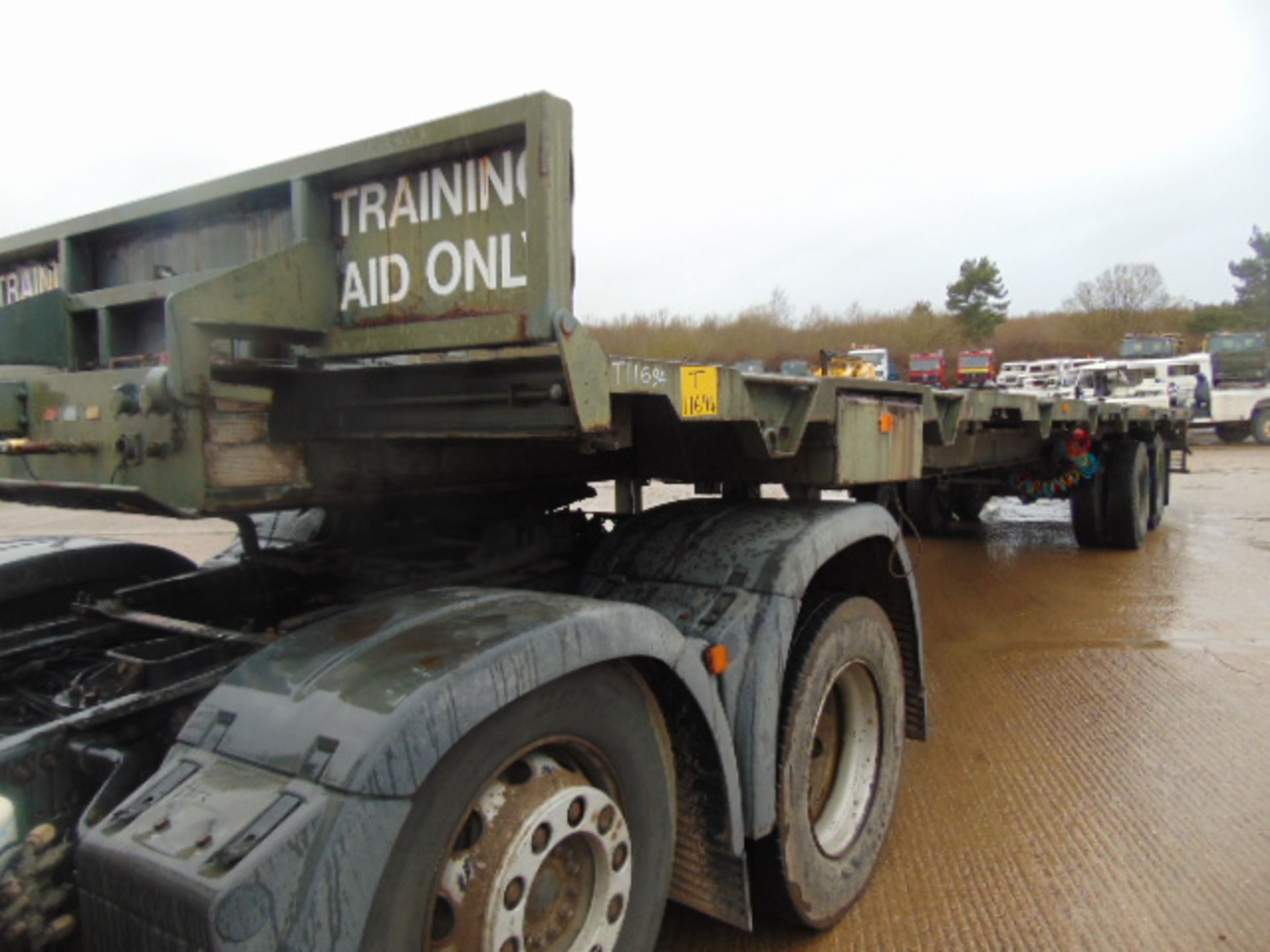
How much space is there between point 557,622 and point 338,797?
0.51 metres

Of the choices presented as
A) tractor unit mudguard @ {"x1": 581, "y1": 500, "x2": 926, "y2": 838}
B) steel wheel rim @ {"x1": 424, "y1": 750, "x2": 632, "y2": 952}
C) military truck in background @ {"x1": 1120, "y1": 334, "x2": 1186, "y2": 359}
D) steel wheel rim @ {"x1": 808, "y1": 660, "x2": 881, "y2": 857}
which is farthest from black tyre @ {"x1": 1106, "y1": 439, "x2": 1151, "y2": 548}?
military truck in background @ {"x1": 1120, "y1": 334, "x2": 1186, "y2": 359}

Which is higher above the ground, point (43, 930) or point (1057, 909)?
point (43, 930)

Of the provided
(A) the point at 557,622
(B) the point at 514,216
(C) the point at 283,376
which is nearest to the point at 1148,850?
(A) the point at 557,622

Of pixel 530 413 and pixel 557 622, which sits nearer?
pixel 557 622

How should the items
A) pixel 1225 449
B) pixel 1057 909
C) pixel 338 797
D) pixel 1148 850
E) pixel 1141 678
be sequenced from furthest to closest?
pixel 1225 449
pixel 1141 678
pixel 1148 850
pixel 1057 909
pixel 338 797

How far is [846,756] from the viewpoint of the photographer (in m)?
2.87

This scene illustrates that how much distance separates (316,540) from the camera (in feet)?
11.1

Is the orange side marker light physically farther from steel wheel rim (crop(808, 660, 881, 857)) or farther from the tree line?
the tree line

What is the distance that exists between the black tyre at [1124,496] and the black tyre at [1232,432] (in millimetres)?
19869

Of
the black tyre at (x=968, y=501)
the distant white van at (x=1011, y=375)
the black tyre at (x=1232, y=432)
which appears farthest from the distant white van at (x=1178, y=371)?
the black tyre at (x=968, y=501)

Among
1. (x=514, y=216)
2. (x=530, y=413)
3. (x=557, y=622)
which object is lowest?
(x=557, y=622)

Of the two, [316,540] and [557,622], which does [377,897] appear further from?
[316,540]

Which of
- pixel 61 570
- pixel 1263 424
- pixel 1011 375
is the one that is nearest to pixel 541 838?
pixel 61 570

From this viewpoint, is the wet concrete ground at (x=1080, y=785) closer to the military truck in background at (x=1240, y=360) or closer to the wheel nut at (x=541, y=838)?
the wheel nut at (x=541, y=838)
